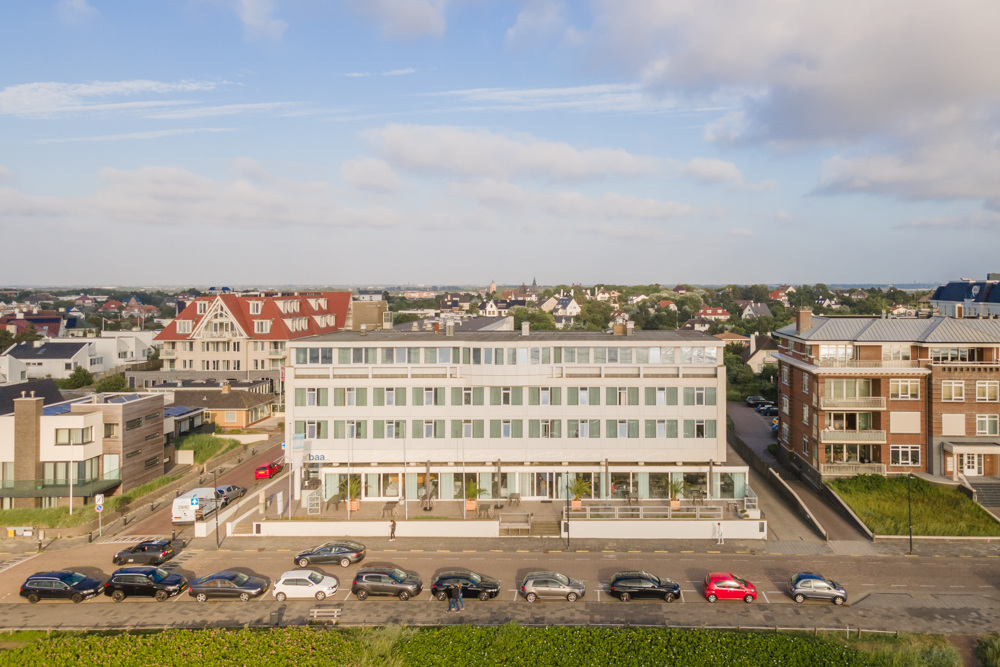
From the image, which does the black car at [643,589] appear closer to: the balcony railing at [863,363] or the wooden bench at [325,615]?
the wooden bench at [325,615]

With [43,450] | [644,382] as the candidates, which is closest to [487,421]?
[644,382]

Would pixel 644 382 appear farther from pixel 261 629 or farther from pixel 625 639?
pixel 261 629

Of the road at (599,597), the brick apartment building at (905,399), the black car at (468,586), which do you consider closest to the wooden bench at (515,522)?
the road at (599,597)

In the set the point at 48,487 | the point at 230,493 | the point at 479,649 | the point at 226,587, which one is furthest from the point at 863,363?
the point at 48,487

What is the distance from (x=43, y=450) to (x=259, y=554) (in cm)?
1928

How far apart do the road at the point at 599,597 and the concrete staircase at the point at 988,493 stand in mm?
8660

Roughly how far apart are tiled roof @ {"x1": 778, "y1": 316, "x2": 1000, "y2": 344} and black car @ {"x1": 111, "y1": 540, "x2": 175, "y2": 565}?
47.0 metres

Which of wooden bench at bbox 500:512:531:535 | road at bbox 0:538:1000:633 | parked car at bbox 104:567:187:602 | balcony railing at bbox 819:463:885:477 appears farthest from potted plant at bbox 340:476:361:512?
balcony railing at bbox 819:463:885:477

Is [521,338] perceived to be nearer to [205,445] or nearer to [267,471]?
[267,471]

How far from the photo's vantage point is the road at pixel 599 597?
98.0 ft

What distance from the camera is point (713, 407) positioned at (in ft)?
148

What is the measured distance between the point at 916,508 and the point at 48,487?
58743mm

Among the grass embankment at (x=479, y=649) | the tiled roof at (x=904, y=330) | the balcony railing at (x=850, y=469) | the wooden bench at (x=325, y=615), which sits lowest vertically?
the wooden bench at (x=325, y=615)

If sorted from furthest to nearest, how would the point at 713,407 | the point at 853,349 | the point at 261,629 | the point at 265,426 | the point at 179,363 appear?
the point at 179,363 < the point at 265,426 < the point at 853,349 < the point at 713,407 < the point at 261,629
